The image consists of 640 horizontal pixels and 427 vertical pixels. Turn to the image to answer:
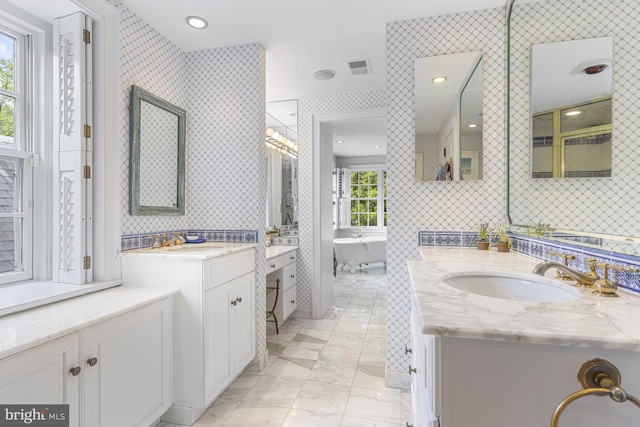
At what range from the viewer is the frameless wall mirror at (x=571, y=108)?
1041 millimetres

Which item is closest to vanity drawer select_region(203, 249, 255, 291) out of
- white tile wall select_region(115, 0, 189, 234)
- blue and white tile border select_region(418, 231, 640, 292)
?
white tile wall select_region(115, 0, 189, 234)

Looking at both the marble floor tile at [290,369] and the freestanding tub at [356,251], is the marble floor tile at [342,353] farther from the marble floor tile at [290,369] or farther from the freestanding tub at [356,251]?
the freestanding tub at [356,251]

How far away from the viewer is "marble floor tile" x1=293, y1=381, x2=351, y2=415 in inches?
76.2

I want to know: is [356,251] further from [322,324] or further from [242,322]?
[242,322]

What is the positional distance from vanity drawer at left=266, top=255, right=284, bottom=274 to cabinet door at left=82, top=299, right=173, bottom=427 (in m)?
1.12

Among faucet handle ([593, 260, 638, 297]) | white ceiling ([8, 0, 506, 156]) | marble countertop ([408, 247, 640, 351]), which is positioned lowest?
marble countertop ([408, 247, 640, 351])

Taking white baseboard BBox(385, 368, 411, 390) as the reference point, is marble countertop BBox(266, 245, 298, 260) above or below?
above

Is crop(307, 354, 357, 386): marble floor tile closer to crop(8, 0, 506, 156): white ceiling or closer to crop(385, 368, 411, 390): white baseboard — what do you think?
crop(385, 368, 411, 390): white baseboard

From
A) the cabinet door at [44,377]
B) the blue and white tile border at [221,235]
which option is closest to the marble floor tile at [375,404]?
the blue and white tile border at [221,235]

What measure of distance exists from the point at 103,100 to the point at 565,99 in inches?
95.8

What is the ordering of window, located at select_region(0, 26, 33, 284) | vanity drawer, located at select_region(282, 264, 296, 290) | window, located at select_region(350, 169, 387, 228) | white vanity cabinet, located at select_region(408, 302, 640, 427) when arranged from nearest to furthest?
1. white vanity cabinet, located at select_region(408, 302, 640, 427)
2. window, located at select_region(0, 26, 33, 284)
3. vanity drawer, located at select_region(282, 264, 296, 290)
4. window, located at select_region(350, 169, 387, 228)

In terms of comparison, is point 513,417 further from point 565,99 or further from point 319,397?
point 319,397

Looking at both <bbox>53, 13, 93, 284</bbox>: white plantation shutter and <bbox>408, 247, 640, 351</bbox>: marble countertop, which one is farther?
<bbox>53, 13, 93, 284</bbox>: white plantation shutter

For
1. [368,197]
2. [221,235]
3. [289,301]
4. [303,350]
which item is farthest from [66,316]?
[368,197]
